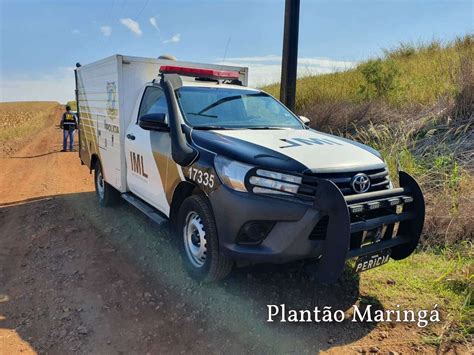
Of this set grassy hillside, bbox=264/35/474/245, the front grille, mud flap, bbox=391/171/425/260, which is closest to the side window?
the front grille

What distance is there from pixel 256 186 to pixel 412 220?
151 centimetres

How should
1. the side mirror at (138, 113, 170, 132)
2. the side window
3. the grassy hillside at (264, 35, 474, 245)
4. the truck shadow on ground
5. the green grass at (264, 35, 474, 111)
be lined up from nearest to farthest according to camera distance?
the truck shadow on ground < the side mirror at (138, 113, 170, 132) < the side window < the grassy hillside at (264, 35, 474, 245) < the green grass at (264, 35, 474, 111)

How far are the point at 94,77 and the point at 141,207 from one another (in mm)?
2922

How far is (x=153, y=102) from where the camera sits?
191 inches

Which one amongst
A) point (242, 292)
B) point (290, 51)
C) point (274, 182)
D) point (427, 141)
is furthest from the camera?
point (290, 51)

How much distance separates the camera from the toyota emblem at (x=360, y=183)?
124 inches

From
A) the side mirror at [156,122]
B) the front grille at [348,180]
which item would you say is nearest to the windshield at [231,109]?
the side mirror at [156,122]

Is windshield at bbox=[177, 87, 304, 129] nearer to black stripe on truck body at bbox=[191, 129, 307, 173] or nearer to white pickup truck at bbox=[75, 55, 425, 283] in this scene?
white pickup truck at bbox=[75, 55, 425, 283]

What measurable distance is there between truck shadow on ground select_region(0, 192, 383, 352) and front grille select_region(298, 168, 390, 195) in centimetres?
68

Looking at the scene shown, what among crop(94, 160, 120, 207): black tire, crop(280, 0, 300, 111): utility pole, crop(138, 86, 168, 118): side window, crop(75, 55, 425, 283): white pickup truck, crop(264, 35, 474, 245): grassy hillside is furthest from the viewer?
crop(280, 0, 300, 111): utility pole

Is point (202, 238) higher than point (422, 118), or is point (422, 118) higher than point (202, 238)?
point (422, 118)

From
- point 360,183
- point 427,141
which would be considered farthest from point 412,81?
point 360,183

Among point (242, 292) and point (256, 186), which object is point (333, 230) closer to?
point (256, 186)

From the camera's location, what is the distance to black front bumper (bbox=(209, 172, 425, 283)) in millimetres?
2850
